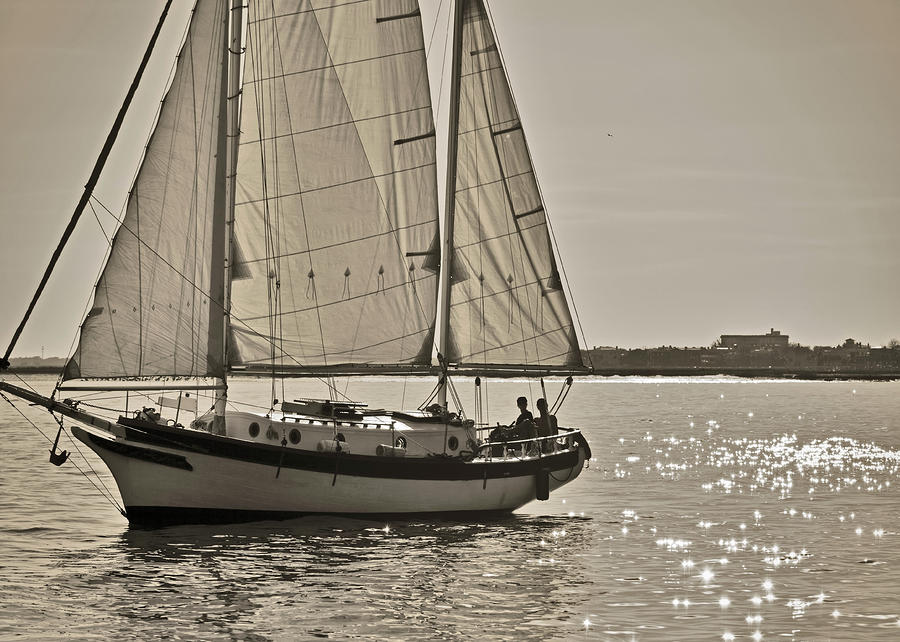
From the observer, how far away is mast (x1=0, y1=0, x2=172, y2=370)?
29844 millimetres

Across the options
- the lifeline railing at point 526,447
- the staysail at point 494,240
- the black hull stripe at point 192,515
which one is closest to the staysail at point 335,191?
the staysail at point 494,240

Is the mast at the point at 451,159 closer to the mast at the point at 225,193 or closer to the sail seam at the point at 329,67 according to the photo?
the sail seam at the point at 329,67

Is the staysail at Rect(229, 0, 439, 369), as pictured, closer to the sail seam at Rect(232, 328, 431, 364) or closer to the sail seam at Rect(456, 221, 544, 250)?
the sail seam at Rect(232, 328, 431, 364)

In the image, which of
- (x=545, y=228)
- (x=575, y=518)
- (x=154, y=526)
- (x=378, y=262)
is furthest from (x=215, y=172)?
(x=575, y=518)

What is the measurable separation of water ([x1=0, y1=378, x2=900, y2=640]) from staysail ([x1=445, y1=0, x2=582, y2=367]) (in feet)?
18.7

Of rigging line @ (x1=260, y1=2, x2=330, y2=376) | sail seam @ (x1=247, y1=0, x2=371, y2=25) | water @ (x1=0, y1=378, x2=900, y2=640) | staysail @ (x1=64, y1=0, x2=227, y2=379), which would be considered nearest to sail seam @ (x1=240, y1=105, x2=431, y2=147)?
rigging line @ (x1=260, y1=2, x2=330, y2=376)

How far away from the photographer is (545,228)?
41094 mm

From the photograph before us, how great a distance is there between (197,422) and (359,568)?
299 inches

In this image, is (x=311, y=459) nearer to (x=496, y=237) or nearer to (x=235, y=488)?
(x=235, y=488)

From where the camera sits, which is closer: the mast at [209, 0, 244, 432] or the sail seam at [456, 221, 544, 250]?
the mast at [209, 0, 244, 432]

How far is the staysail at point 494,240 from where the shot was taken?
3938 centimetres

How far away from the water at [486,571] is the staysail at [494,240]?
18.7ft

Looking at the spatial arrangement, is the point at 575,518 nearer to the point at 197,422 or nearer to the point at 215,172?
the point at 197,422

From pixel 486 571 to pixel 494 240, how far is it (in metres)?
13.7
